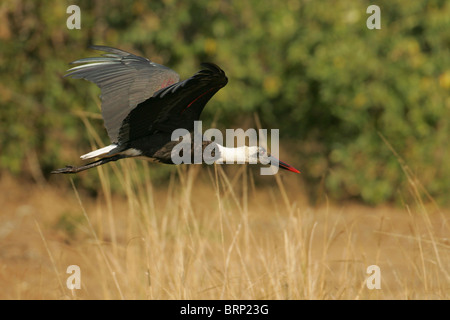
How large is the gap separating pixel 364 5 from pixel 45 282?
3694mm

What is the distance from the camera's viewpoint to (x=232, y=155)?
305 centimetres

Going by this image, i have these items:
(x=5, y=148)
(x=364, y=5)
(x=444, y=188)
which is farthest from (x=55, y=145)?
(x=444, y=188)

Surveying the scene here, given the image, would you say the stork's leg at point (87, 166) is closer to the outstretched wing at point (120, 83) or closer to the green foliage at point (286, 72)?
the outstretched wing at point (120, 83)

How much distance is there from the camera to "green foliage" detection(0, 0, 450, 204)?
580 centimetres

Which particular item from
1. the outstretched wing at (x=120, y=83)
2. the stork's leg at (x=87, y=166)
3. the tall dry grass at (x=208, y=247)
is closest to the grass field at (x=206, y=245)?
the tall dry grass at (x=208, y=247)

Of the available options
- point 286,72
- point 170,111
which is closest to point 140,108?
point 170,111

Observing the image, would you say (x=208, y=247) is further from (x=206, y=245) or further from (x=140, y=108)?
(x=140, y=108)

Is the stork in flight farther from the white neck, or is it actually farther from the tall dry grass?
the tall dry grass

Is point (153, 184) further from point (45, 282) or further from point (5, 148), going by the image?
point (45, 282)

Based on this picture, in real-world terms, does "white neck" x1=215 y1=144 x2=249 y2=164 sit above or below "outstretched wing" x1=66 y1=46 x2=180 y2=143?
below

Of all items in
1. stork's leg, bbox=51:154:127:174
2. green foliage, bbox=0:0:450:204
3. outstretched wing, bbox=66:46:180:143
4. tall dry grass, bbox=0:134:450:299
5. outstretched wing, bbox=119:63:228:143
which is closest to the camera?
outstretched wing, bbox=119:63:228:143

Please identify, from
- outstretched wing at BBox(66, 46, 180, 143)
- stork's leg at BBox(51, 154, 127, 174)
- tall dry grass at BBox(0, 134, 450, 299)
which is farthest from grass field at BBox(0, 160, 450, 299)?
outstretched wing at BBox(66, 46, 180, 143)

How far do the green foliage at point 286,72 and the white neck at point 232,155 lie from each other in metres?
2.84

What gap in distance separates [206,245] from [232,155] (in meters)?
0.75
